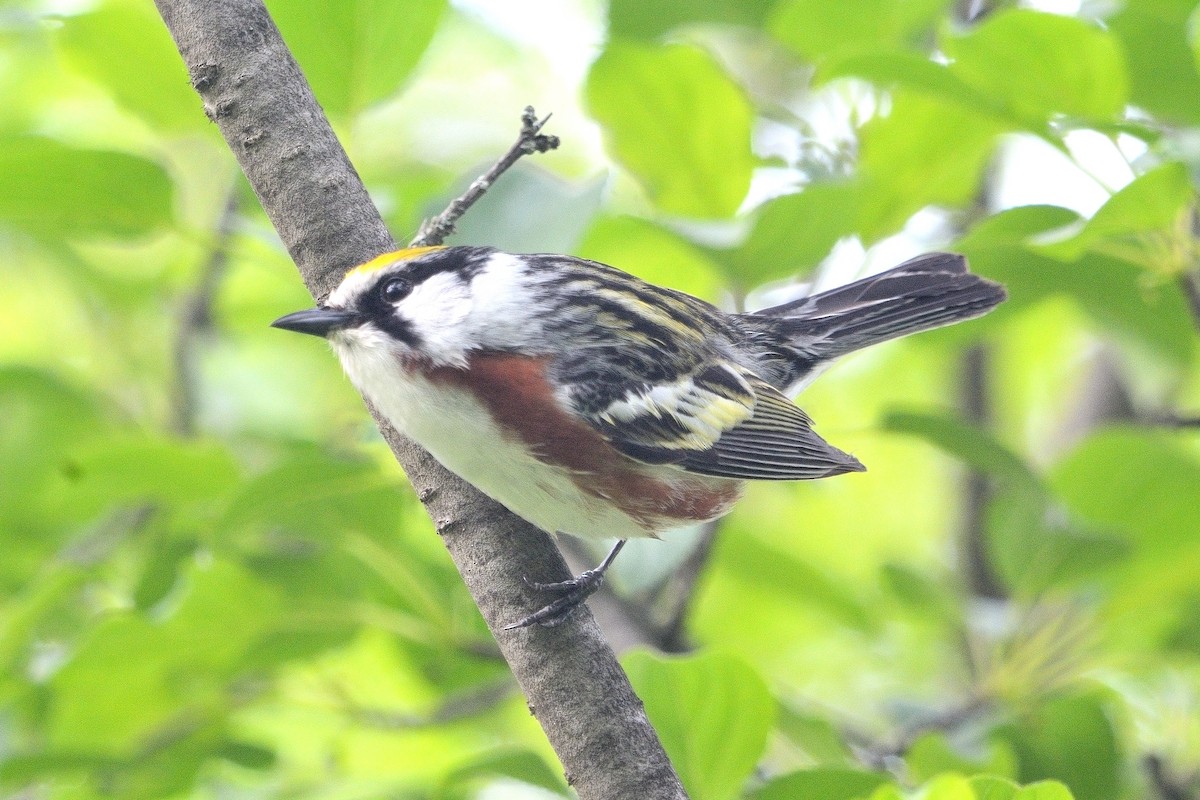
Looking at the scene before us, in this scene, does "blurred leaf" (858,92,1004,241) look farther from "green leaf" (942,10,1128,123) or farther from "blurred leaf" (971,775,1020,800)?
"blurred leaf" (971,775,1020,800)

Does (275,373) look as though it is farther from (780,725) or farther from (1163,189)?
(1163,189)

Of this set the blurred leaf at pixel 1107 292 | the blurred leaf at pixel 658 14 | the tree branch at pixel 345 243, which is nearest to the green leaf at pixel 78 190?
the tree branch at pixel 345 243

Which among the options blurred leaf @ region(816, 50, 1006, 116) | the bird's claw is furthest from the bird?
blurred leaf @ region(816, 50, 1006, 116)

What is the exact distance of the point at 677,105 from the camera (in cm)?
265

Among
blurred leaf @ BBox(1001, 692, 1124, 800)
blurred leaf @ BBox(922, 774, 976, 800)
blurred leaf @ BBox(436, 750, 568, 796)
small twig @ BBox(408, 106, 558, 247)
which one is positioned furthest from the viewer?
blurred leaf @ BBox(1001, 692, 1124, 800)

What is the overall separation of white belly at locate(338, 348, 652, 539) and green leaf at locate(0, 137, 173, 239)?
1.88 ft

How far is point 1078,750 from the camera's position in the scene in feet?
7.88

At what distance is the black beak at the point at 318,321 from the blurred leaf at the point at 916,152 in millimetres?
1107

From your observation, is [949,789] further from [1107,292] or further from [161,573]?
[161,573]

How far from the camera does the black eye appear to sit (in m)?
2.19

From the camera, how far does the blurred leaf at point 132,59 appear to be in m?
2.69

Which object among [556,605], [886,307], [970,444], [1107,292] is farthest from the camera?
[886,307]

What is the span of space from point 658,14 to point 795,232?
0.77 meters

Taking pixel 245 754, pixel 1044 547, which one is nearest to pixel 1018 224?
pixel 1044 547
